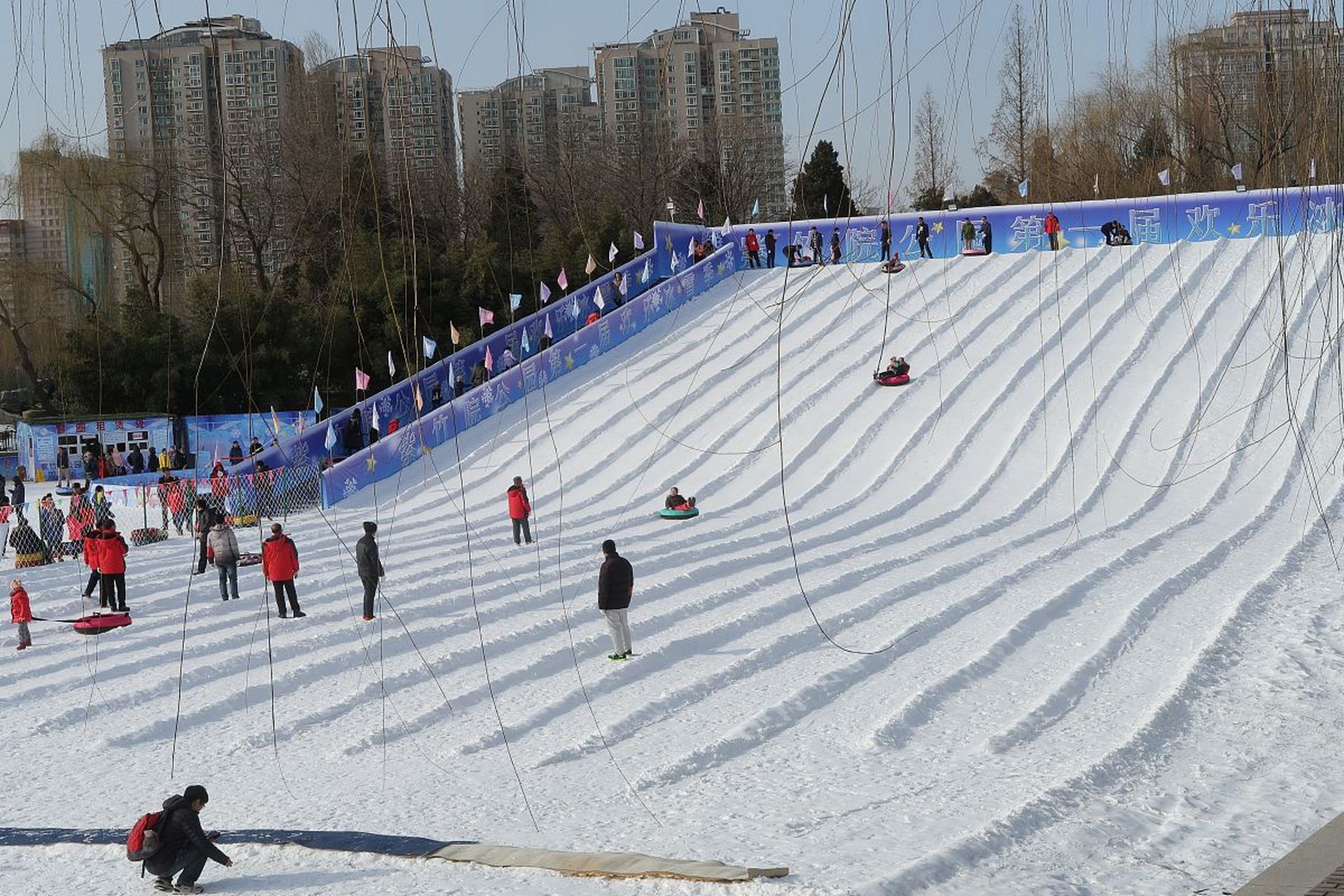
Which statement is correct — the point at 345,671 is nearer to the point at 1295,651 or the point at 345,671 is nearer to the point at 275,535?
the point at 275,535

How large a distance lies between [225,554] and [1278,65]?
1122cm

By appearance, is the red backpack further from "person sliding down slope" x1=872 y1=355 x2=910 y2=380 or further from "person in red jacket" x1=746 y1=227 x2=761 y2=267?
"person in red jacket" x1=746 y1=227 x2=761 y2=267

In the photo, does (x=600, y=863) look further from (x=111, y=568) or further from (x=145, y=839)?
(x=111, y=568)

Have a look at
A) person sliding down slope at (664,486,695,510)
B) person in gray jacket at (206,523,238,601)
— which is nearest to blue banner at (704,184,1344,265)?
person sliding down slope at (664,486,695,510)

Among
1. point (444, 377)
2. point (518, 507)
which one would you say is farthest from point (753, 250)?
point (518, 507)

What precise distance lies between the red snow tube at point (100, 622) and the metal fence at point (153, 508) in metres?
4.09

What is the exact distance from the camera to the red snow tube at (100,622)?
509 inches

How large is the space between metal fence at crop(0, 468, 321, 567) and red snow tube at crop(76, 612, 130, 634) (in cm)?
409

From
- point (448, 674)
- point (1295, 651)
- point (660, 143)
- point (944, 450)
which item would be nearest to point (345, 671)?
point (448, 674)

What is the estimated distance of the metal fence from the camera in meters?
17.8

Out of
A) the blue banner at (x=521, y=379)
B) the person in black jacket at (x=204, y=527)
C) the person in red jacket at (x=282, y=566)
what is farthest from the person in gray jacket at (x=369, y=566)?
the blue banner at (x=521, y=379)

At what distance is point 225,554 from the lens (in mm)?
14180

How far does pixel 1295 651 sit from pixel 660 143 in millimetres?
34822

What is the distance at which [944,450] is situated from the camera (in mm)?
21781
